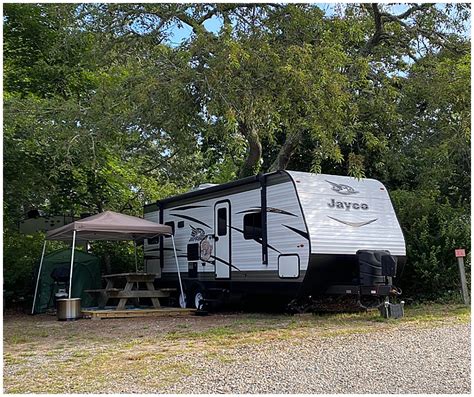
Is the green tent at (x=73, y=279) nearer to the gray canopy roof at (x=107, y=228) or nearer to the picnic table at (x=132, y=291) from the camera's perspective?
the picnic table at (x=132, y=291)

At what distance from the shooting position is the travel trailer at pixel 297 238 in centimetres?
1051

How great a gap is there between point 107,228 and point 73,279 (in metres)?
2.44

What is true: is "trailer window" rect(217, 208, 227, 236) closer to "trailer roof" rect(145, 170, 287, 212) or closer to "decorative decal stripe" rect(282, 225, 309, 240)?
"trailer roof" rect(145, 170, 287, 212)

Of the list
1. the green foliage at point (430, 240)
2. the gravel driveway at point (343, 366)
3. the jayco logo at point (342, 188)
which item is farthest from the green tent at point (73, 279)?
the gravel driveway at point (343, 366)

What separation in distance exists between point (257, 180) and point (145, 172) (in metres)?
7.30

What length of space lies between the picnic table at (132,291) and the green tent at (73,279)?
638mm

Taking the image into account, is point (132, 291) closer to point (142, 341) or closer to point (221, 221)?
point (221, 221)

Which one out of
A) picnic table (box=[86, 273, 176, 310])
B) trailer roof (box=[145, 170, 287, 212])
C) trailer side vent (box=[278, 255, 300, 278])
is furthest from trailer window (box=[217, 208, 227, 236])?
picnic table (box=[86, 273, 176, 310])

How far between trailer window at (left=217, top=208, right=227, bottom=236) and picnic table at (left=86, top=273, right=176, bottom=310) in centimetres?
196

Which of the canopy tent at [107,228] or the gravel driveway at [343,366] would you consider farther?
the canopy tent at [107,228]

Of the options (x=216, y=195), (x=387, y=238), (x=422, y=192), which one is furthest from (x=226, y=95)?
(x=422, y=192)

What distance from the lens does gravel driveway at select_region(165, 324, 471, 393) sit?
5.39 m

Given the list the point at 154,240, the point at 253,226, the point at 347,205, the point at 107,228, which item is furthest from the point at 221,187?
the point at 154,240

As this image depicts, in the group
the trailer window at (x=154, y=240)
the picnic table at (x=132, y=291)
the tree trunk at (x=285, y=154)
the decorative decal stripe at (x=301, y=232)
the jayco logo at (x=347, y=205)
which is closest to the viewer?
the decorative decal stripe at (x=301, y=232)
